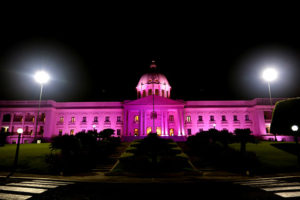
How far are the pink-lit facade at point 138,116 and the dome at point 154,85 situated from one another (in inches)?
269

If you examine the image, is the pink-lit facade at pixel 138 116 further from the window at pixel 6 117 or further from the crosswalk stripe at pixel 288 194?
the crosswalk stripe at pixel 288 194

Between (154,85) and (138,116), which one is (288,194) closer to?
(138,116)

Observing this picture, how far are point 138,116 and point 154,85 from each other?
11.7 m

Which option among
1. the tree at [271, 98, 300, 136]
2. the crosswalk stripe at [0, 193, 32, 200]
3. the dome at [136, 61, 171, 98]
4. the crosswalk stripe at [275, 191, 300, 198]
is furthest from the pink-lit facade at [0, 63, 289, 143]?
the crosswalk stripe at [0, 193, 32, 200]

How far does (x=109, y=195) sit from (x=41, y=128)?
50.9 meters

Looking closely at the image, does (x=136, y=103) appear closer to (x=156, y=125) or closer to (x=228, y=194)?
(x=156, y=125)

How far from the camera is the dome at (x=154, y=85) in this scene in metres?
57.0

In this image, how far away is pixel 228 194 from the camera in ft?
25.4

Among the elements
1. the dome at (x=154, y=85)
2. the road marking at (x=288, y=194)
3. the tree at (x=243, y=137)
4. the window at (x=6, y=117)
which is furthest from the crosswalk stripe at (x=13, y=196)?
the window at (x=6, y=117)

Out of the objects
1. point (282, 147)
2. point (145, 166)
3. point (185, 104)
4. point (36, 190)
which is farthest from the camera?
point (185, 104)

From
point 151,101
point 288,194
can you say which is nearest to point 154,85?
point 151,101

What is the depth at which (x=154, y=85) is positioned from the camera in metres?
56.8

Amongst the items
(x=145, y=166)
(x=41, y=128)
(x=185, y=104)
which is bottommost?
(x=145, y=166)

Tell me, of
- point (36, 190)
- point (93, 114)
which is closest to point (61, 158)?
point (36, 190)
